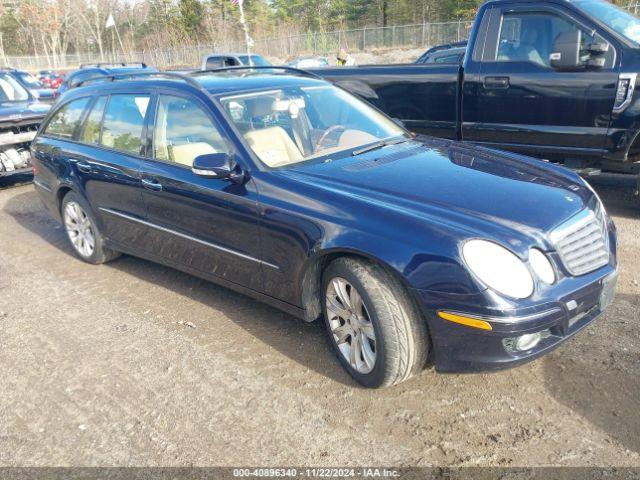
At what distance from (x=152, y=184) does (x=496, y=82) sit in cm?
379

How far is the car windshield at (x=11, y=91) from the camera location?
Answer: 904cm

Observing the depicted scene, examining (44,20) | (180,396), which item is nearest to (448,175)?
(180,396)

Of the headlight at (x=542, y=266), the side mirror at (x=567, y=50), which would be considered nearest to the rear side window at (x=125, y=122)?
the headlight at (x=542, y=266)

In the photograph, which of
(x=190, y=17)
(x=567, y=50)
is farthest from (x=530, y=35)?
(x=190, y=17)

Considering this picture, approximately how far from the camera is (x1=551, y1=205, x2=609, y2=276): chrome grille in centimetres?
273

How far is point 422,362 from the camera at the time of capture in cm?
288

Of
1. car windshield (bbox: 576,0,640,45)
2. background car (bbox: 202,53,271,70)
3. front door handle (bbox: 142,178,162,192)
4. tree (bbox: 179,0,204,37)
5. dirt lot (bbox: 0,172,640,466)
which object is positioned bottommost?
dirt lot (bbox: 0,172,640,466)

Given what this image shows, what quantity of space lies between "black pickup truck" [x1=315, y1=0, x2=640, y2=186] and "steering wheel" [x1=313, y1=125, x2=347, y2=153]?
251 centimetres

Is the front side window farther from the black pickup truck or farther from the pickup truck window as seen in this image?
the pickup truck window

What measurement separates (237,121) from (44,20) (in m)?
64.8

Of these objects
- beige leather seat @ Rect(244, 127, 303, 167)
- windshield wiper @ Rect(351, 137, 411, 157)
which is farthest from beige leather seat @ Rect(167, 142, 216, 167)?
windshield wiper @ Rect(351, 137, 411, 157)

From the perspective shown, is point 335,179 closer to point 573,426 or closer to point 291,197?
point 291,197

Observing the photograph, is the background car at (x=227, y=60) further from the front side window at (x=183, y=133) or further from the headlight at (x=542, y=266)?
the headlight at (x=542, y=266)

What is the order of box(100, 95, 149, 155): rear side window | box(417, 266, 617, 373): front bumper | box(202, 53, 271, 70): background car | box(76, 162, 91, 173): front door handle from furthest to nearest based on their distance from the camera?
box(202, 53, 271, 70): background car, box(76, 162, 91, 173): front door handle, box(100, 95, 149, 155): rear side window, box(417, 266, 617, 373): front bumper
